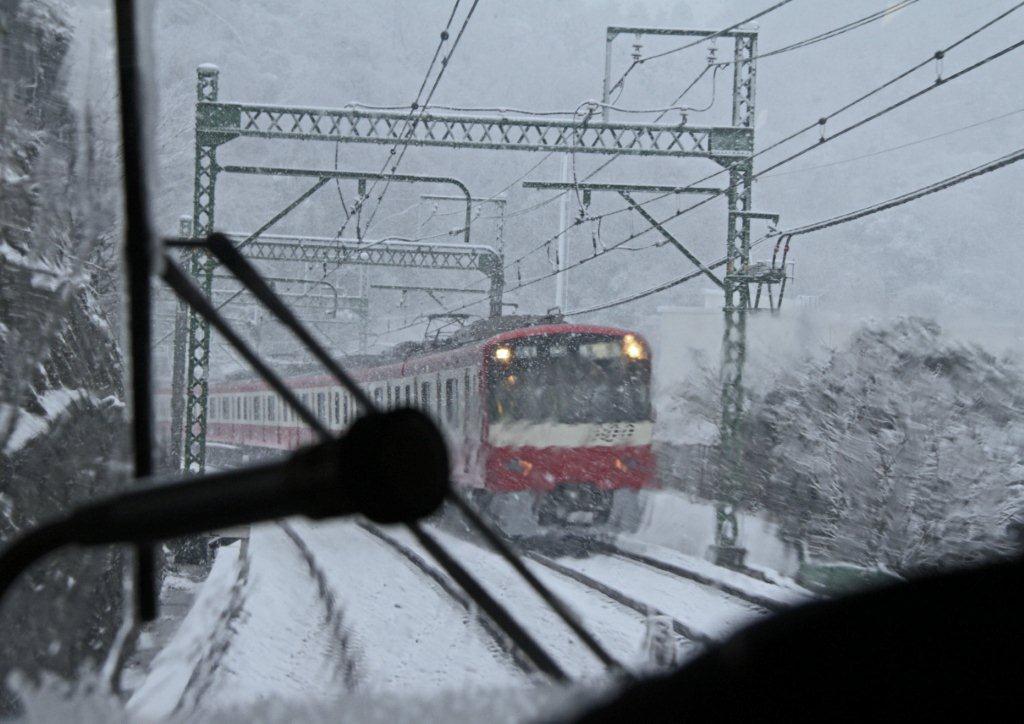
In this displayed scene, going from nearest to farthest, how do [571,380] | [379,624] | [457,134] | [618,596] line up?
[379,624]
[618,596]
[571,380]
[457,134]

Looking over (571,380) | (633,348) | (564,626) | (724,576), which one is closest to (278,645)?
(564,626)

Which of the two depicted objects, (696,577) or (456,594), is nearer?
(456,594)

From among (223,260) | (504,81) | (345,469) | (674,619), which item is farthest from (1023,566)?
(504,81)

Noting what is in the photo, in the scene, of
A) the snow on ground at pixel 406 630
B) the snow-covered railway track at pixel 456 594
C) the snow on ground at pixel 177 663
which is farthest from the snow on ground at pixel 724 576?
the snow on ground at pixel 177 663

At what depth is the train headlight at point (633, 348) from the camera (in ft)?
45.1

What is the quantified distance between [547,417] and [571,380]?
20.9 inches

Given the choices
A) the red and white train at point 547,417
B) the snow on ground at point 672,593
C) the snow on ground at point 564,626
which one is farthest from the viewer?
the red and white train at point 547,417

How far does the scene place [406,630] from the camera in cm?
957

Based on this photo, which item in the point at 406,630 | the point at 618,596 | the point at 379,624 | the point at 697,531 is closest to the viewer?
the point at 406,630

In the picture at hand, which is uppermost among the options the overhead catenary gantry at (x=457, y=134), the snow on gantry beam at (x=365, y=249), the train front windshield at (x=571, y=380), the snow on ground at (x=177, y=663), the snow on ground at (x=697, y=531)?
the overhead catenary gantry at (x=457, y=134)

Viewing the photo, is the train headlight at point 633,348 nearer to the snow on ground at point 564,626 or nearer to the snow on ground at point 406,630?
the snow on ground at point 564,626

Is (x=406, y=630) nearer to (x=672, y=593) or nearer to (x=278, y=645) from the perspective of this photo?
(x=278, y=645)

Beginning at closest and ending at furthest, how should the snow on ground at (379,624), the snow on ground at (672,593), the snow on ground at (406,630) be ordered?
the snow on ground at (379,624) < the snow on ground at (406,630) < the snow on ground at (672,593)

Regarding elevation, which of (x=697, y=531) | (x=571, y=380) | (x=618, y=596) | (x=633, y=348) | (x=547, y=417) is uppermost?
(x=633, y=348)
